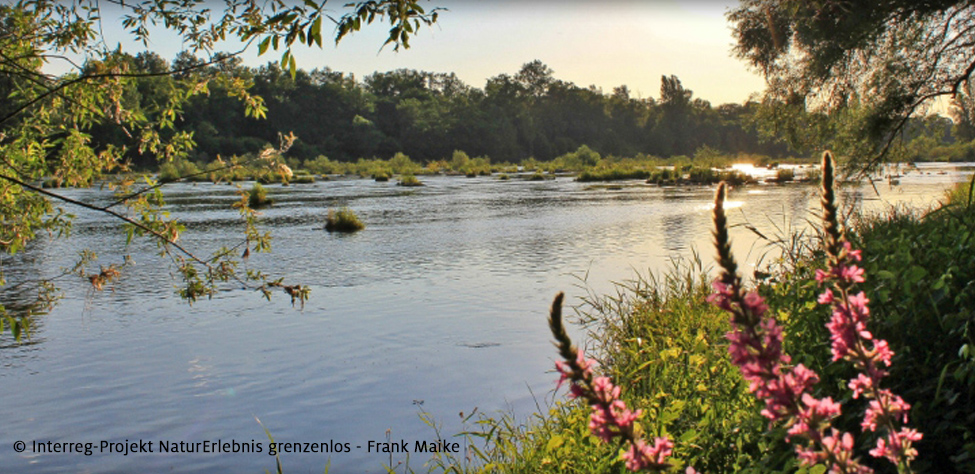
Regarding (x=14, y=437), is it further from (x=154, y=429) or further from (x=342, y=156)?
(x=342, y=156)

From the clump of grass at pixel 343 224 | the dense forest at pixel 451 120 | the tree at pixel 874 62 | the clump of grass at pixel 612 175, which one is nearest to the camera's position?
the tree at pixel 874 62

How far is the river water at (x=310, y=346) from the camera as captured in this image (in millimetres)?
7109

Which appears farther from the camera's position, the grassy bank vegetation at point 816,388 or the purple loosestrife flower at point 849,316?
the grassy bank vegetation at point 816,388

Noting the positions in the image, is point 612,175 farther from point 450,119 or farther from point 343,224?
point 450,119

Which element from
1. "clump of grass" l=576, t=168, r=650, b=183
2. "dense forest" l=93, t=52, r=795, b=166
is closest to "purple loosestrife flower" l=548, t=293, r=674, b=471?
"clump of grass" l=576, t=168, r=650, b=183

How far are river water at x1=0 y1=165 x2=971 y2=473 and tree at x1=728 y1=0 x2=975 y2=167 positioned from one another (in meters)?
3.45

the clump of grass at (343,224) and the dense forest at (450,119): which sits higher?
the dense forest at (450,119)

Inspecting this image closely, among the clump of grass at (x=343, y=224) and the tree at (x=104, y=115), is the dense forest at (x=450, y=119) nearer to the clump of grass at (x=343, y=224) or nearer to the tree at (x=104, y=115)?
the clump of grass at (x=343, y=224)

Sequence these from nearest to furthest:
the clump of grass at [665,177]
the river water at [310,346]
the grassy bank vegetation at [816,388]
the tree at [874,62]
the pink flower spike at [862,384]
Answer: the pink flower spike at [862,384] < the grassy bank vegetation at [816,388] < the river water at [310,346] < the tree at [874,62] < the clump of grass at [665,177]

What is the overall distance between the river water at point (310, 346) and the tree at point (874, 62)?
11.3 feet

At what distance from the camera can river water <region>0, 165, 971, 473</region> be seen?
7109mm

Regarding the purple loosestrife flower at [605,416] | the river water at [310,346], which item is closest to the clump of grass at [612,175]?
the river water at [310,346]

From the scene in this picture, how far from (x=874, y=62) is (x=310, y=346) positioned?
39.5ft

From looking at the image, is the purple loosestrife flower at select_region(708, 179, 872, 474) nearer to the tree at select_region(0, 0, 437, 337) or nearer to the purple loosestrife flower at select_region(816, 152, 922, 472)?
the purple loosestrife flower at select_region(816, 152, 922, 472)
